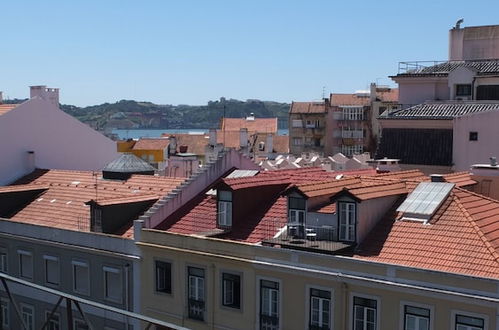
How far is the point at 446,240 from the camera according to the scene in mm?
22844

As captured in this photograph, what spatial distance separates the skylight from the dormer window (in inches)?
140

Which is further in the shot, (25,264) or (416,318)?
(25,264)

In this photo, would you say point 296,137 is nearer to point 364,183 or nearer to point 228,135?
point 228,135

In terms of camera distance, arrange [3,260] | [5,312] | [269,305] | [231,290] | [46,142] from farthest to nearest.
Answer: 1. [46,142]
2. [5,312]
3. [3,260]
4. [231,290]
5. [269,305]

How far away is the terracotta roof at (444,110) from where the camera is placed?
4572 centimetres

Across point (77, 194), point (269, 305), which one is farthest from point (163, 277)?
point (77, 194)

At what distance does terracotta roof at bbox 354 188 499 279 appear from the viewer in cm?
2142

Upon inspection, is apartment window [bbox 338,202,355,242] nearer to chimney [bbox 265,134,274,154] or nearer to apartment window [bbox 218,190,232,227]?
apartment window [bbox 218,190,232,227]

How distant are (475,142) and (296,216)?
20926 mm

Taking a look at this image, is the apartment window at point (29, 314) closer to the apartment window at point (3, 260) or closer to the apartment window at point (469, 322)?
the apartment window at point (3, 260)

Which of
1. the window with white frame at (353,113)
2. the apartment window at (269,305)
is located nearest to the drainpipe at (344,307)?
the apartment window at (269,305)

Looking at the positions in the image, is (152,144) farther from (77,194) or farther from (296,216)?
(296,216)

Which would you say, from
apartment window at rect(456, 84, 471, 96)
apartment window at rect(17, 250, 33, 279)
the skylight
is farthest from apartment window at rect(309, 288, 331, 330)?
apartment window at rect(456, 84, 471, 96)

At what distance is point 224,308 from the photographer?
A: 2611 centimetres
